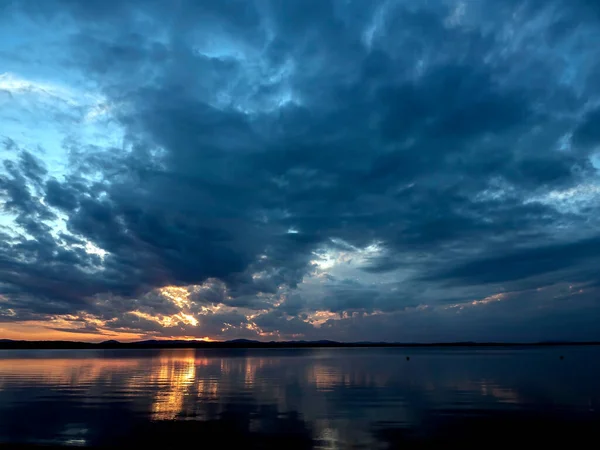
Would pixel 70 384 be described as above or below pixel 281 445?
above

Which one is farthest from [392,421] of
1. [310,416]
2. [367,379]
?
[367,379]

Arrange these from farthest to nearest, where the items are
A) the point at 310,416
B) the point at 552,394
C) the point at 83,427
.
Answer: the point at 552,394 < the point at 310,416 < the point at 83,427

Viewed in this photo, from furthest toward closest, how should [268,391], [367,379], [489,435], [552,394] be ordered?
[367,379] → [268,391] → [552,394] → [489,435]

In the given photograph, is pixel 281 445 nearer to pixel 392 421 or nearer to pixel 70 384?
pixel 392 421

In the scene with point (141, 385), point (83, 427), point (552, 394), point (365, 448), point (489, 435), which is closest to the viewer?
point (365, 448)

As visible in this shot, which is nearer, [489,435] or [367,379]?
[489,435]

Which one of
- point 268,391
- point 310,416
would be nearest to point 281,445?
point 310,416

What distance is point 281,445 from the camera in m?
25.4

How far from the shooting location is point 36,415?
35312 millimetres

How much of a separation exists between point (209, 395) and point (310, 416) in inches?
640

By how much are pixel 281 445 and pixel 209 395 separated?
23.4 metres

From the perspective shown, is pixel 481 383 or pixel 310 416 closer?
pixel 310 416

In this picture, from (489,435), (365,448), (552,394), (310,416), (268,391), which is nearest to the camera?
(365,448)

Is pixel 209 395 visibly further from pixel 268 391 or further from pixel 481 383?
pixel 481 383
